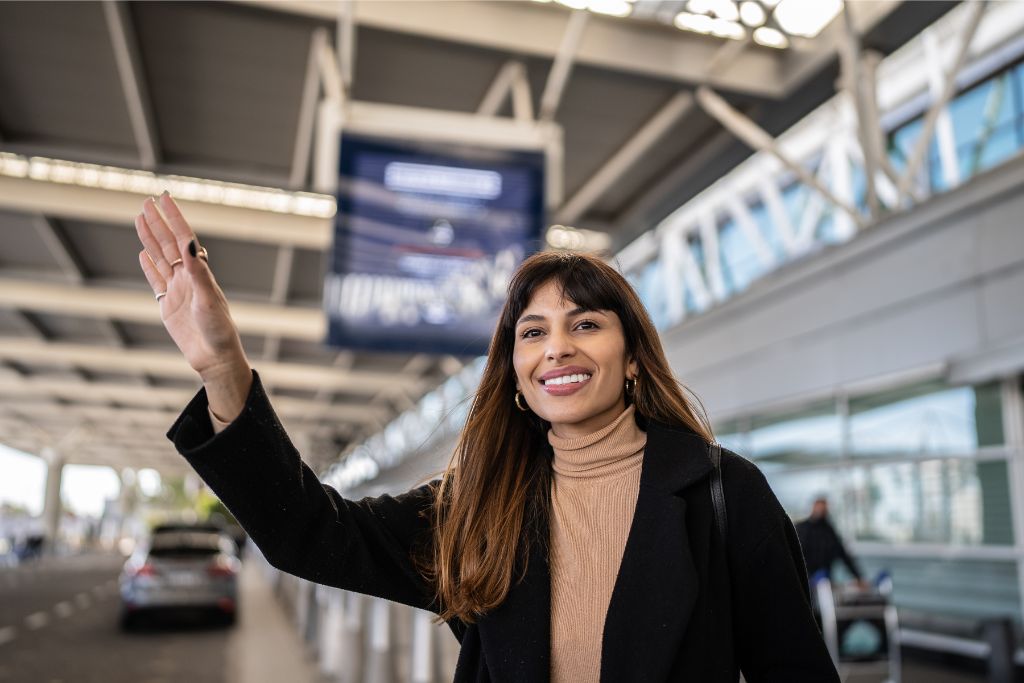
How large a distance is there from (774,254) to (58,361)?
2162cm

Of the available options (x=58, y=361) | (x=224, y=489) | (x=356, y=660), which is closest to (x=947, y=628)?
(x=356, y=660)

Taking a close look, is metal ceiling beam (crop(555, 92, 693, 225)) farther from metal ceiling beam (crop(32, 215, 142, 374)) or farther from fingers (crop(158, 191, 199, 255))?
fingers (crop(158, 191, 199, 255))

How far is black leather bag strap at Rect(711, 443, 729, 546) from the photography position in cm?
188

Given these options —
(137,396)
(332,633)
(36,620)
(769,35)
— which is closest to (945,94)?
(769,35)

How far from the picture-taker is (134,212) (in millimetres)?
13469

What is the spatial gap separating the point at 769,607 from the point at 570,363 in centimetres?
63

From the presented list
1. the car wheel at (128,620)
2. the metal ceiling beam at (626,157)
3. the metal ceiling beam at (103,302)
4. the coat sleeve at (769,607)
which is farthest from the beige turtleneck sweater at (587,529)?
the metal ceiling beam at (103,302)

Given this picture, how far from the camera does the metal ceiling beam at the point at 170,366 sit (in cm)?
2597

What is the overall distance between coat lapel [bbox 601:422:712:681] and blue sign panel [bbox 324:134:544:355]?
508 cm

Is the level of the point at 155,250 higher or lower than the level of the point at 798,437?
lower

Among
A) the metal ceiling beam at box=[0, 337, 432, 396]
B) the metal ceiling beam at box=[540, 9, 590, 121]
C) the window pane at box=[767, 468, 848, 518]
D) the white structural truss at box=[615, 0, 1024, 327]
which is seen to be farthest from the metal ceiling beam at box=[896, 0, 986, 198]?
the metal ceiling beam at box=[0, 337, 432, 396]

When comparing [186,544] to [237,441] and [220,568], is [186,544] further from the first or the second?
[237,441]

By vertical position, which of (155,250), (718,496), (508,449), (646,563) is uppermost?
(155,250)

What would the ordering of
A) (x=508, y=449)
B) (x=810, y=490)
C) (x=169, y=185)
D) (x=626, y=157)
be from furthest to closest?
(x=169, y=185)
(x=810, y=490)
(x=626, y=157)
(x=508, y=449)
